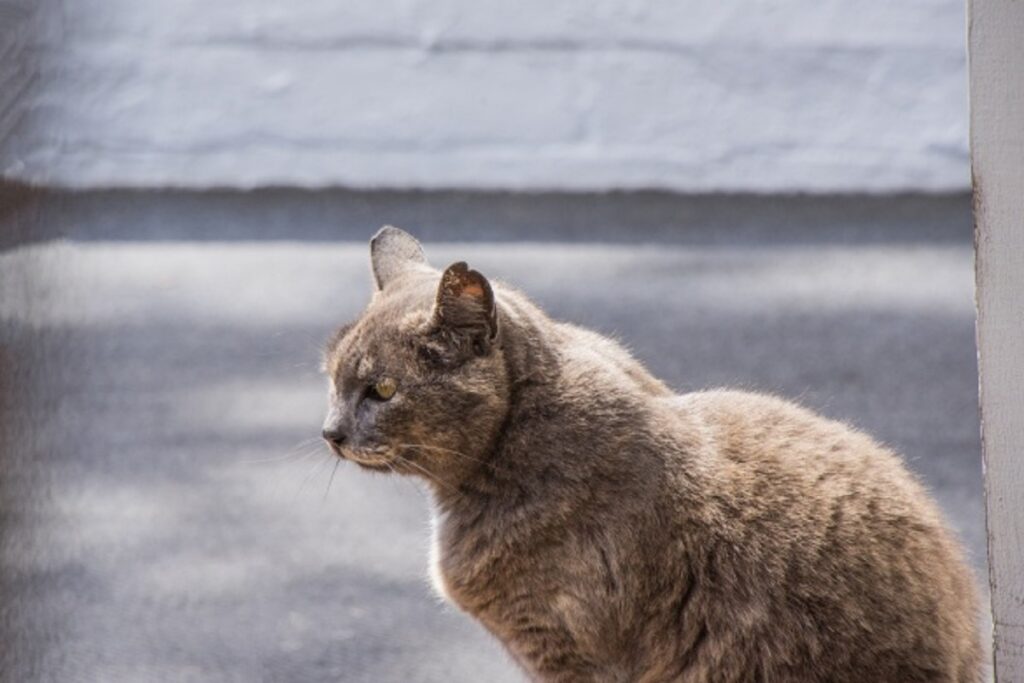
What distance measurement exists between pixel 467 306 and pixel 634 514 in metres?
0.37

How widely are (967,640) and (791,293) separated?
118 inches

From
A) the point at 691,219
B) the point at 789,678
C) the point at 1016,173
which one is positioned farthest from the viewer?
the point at 691,219

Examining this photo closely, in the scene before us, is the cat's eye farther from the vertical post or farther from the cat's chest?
the vertical post

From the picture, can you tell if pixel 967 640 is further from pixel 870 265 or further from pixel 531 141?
pixel 531 141

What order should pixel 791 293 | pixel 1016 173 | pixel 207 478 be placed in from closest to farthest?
pixel 1016 173, pixel 207 478, pixel 791 293

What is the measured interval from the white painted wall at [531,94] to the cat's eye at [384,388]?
354 cm

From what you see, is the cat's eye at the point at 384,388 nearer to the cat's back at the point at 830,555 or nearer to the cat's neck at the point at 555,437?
the cat's neck at the point at 555,437

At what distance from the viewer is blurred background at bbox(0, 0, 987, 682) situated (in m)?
3.67

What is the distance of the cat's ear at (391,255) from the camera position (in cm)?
238

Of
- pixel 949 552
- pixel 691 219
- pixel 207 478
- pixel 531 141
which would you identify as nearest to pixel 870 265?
pixel 691 219

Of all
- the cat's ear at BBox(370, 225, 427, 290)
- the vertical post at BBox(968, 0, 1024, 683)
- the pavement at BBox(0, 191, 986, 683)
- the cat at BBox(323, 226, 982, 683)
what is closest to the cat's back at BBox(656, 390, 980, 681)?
the cat at BBox(323, 226, 982, 683)

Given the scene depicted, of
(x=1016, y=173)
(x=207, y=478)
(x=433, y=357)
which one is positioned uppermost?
(x=1016, y=173)

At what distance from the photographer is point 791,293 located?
505cm

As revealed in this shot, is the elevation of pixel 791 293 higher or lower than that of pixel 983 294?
lower
